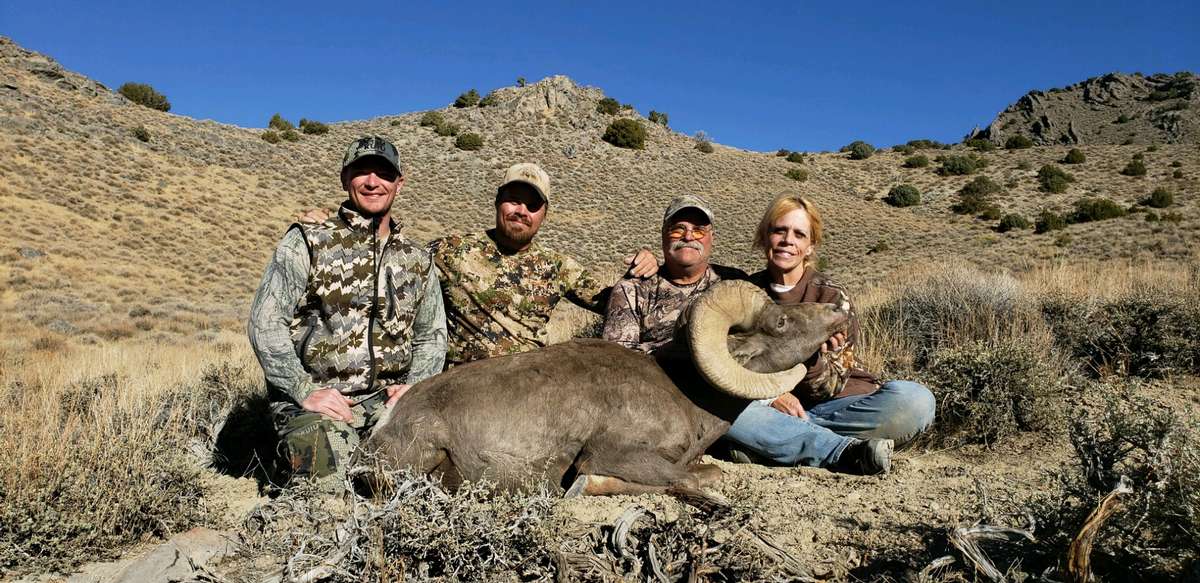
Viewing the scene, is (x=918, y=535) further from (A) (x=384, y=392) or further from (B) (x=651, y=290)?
(A) (x=384, y=392)

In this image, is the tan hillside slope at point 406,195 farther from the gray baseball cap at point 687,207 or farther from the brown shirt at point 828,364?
the brown shirt at point 828,364

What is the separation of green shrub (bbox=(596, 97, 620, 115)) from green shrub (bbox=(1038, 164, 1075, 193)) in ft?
107

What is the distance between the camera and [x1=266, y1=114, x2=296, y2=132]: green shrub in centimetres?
4928

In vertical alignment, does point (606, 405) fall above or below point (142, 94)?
below

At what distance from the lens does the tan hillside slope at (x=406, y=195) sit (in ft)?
71.3

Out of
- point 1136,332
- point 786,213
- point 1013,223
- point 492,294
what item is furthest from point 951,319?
point 1013,223

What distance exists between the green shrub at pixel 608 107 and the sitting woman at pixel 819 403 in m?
56.2

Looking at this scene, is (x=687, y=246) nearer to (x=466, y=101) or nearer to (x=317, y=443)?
(x=317, y=443)

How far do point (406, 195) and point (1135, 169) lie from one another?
43.2m

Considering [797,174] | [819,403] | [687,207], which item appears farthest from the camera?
[797,174]

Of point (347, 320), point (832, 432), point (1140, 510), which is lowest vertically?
point (832, 432)

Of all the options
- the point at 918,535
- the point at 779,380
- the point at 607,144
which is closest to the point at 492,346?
the point at 779,380

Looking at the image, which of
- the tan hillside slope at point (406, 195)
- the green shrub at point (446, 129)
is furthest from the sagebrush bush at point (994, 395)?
the green shrub at point (446, 129)

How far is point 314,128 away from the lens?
1973 inches
